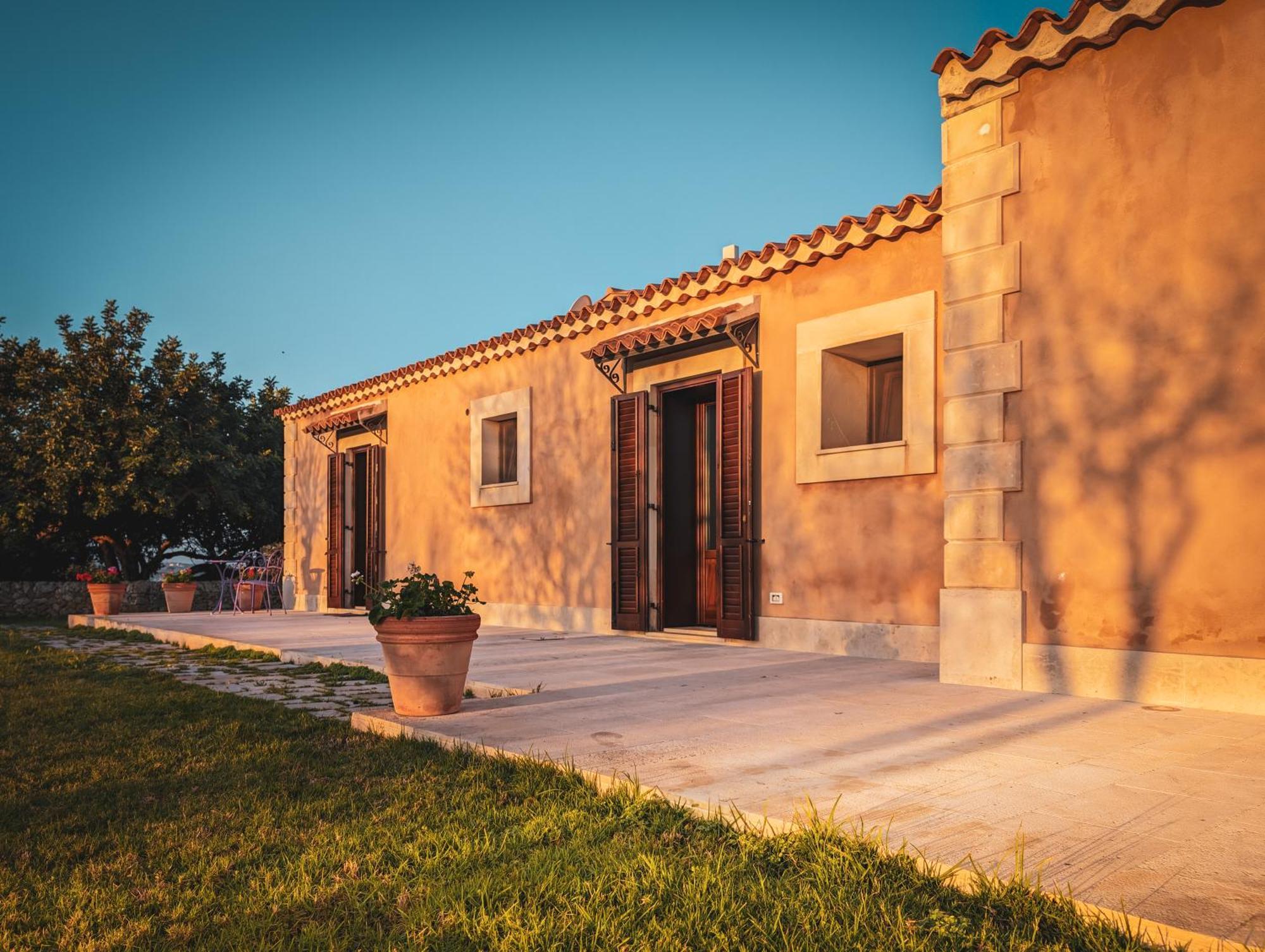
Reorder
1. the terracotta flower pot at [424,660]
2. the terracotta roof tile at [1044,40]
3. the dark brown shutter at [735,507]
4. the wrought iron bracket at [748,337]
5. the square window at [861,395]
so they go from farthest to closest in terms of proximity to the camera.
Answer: the wrought iron bracket at [748,337] → the dark brown shutter at [735,507] → the square window at [861,395] → the terracotta roof tile at [1044,40] → the terracotta flower pot at [424,660]

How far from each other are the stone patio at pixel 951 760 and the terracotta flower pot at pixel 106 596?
913 cm

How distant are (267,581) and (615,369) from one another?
7865 mm

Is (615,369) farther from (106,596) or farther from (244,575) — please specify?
(106,596)

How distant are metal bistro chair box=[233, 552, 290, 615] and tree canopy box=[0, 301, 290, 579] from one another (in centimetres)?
193

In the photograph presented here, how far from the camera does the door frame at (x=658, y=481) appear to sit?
28.0ft

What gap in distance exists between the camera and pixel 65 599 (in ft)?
52.1

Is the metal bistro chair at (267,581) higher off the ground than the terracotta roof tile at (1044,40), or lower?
lower

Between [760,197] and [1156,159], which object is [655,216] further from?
[1156,159]

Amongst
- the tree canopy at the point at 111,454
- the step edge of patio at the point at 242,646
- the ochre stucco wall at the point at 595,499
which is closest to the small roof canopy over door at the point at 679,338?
the ochre stucco wall at the point at 595,499

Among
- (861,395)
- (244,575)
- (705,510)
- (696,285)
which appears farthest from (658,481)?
(244,575)

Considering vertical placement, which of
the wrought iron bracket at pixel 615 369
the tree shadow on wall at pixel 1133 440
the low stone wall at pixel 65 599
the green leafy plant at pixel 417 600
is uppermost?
the wrought iron bracket at pixel 615 369

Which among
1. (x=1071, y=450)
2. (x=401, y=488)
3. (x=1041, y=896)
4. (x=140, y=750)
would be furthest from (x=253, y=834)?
(x=401, y=488)

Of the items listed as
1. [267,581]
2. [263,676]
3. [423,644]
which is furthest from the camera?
[267,581]

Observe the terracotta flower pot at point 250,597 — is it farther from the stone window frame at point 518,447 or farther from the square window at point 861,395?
the square window at point 861,395
